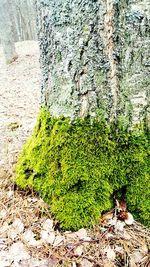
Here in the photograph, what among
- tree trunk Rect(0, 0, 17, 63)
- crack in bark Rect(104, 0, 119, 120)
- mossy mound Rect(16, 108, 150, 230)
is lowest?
mossy mound Rect(16, 108, 150, 230)

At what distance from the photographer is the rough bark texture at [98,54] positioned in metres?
1.78

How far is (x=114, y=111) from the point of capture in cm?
197

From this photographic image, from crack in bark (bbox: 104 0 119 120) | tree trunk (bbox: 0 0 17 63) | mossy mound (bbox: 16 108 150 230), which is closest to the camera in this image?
crack in bark (bbox: 104 0 119 120)

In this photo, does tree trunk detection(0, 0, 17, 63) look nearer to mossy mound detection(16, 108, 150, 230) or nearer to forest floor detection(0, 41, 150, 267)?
forest floor detection(0, 41, 150, 267)

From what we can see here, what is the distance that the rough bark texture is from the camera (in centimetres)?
178

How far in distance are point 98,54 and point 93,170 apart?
0.75 meters

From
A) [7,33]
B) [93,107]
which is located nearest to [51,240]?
[93,107]

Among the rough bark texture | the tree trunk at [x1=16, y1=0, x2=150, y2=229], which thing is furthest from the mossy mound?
the rough bark texture

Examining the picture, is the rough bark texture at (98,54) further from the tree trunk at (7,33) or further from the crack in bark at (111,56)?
the tree trunk at (7,33)

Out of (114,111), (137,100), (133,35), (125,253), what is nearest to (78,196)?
(125,253)

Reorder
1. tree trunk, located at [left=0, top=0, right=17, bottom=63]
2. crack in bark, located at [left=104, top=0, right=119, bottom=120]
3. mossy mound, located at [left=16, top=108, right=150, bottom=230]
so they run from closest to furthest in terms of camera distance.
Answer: crack in bark, located at [left=104, top=0, right=119, bottom=120] → mossy mound, located at [left=16, top=108, right=150, bottom=230] → tree trunk, located at [left=0, top=0, right=17, bottom=63]

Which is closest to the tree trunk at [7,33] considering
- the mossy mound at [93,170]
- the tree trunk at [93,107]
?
the tree trunk at [93,107]

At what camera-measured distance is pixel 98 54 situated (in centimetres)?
186

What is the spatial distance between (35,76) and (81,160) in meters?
7.17
